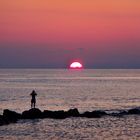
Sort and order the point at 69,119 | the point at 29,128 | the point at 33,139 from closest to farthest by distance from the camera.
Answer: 1. the point at 33,139
2. the point at 29,128
3. the point at 69,119

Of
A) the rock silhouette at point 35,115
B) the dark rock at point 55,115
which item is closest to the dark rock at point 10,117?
the rock silhouette at point 35,115

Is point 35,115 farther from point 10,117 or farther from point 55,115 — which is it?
point 10,117

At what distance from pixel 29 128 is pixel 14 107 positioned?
788 inches

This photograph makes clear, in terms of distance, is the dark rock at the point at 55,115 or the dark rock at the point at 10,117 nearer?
the dark rock at the point at 10,117

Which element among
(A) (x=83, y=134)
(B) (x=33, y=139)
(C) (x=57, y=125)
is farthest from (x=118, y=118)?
(B) (x=33, y=139)

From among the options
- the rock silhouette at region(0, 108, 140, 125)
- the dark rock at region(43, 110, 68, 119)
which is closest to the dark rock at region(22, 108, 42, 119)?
the rock silhouette at region(0, 108, 140, 125)

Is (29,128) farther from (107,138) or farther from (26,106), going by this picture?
(26,106)

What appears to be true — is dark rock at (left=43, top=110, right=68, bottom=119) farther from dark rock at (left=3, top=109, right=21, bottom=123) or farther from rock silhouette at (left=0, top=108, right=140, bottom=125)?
dark rock at (left=3, top=109, right=21, bottom=123)

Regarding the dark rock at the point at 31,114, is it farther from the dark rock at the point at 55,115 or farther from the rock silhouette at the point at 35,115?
the dark rock at the point at 55,115

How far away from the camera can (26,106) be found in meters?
57.2

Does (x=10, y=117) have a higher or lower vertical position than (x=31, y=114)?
lower

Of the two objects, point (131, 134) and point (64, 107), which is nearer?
point (131, 134)

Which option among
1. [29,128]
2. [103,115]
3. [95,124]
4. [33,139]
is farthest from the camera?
[103,115]

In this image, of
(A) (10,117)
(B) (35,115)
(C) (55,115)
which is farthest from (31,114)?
(A) (10,117)
